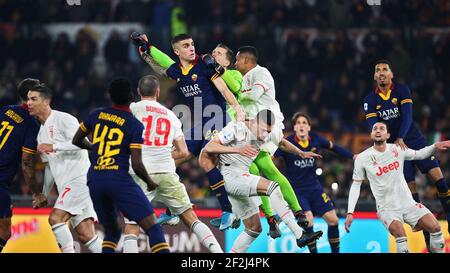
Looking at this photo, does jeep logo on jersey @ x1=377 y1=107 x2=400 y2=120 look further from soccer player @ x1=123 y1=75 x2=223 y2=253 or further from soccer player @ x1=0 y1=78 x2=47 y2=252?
soccer player @ x1=0 y1=78 x2=47 y2=252

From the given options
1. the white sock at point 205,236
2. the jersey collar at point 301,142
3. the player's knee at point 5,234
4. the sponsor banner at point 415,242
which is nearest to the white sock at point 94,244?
the player's knee at point 5,234

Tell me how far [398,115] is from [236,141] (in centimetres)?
274

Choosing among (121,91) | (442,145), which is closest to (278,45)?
(442,145)

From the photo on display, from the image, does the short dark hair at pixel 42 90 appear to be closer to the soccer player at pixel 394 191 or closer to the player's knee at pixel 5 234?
the player's knee at pixel 5 234

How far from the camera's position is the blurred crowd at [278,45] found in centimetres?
2389

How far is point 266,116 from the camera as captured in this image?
13492mm

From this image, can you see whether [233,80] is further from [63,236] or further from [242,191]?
[63,236]

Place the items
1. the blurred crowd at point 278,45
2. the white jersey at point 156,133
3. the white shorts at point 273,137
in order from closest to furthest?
the white jersey at point 156,133 < the white shorts at point 273,137 < the blurred crowd at point 278,45

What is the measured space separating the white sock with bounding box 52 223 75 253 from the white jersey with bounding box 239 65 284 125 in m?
3.08

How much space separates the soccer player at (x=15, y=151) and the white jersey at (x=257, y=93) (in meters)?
3.05

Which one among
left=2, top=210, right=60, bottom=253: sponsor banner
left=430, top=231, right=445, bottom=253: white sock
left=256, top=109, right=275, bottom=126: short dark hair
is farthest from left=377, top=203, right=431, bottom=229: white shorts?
left=2, top=210, right=60, bottom=253: sponsor banner

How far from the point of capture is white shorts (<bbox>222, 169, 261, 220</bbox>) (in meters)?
13.3

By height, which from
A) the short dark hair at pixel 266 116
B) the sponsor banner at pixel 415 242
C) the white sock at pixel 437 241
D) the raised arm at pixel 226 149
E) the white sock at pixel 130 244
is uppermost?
the short dark hair at pixel 266 116
